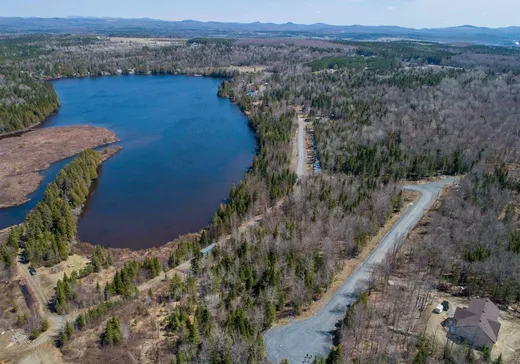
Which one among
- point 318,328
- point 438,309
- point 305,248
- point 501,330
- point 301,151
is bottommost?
point 318,328

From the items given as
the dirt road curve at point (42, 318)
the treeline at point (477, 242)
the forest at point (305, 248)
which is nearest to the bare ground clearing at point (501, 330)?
the forest at point (305, 248)

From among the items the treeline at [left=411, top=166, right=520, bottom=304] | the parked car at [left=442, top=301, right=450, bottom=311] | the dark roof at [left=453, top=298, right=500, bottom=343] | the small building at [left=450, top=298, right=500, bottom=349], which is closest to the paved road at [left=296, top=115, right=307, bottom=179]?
the treeline at [left=411, top=166, right=520, bottom=304]

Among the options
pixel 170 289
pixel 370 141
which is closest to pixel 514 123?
pixel 370 141

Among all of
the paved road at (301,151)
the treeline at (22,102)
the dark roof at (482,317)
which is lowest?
the dark roof at (482,317)

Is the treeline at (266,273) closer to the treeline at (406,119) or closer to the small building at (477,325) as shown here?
the small building at (477,325)

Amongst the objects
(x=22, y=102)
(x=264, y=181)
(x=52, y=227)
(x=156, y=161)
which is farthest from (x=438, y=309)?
(x=22, y=102)

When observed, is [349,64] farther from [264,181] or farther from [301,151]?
[264,181]
